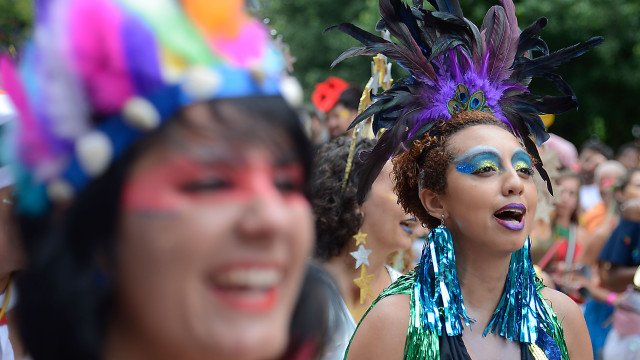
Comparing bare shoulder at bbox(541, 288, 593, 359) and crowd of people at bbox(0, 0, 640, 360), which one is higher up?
crowd of people at bbox(0, 0, 640, 360)

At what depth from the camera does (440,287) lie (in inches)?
133

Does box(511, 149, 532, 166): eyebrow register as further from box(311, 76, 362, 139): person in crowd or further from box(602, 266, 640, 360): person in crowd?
box(311, 76, 362, 139): person in crowd

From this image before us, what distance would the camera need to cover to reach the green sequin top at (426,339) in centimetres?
326

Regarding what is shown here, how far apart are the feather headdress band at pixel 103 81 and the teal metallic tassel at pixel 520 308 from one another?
215cm

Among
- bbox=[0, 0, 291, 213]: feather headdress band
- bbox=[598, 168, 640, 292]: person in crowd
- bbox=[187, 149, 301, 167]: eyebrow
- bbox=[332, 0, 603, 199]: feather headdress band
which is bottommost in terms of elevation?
bbox=[598, 168, 640, 292]: person in crowd

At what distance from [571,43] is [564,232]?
854 cm

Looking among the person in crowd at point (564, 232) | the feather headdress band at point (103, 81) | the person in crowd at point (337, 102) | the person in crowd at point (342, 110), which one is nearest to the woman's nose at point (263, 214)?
the feather headdress band at point (103, 81)

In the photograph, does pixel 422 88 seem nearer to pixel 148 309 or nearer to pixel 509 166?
pixel 509 166

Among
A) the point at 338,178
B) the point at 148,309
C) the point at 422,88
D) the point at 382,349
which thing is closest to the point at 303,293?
the point at 148,309

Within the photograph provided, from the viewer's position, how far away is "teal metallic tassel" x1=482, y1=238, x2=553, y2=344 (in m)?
3.36

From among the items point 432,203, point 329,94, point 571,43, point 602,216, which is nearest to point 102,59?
point 432,203

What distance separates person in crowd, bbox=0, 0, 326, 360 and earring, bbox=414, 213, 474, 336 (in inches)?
75.2

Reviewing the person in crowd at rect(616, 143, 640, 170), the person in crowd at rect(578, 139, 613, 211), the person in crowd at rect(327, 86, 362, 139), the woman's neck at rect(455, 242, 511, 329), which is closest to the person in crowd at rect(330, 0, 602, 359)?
the woman's neck at rect(455, 242, 511, 329)

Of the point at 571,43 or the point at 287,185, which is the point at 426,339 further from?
the point at 571,43
